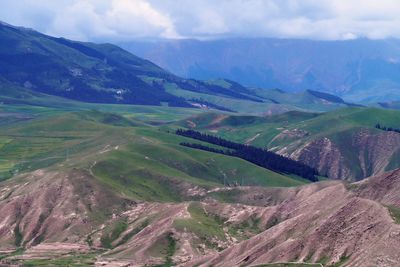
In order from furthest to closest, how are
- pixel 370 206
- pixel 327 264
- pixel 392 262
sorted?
pixel 370 206 < pixel 327 264 < pixel 392 262

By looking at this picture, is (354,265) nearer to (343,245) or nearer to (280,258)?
(343,245)

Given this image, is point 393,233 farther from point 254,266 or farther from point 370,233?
point 254,266

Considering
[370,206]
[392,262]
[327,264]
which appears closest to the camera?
[392,262]

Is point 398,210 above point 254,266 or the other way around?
above

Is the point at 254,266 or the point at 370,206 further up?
the point at 370,206

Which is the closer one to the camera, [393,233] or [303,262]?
[393,233]

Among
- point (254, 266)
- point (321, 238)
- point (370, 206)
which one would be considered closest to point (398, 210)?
point (370, 206)

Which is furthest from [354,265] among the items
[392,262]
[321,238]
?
[321,238]

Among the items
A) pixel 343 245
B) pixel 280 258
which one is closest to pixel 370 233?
pixel 343 245
